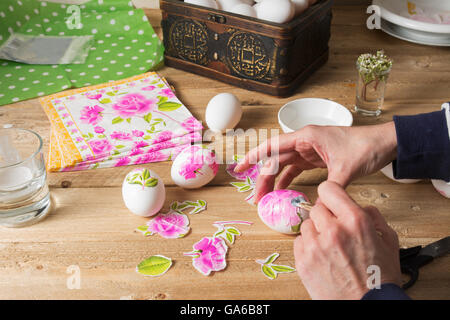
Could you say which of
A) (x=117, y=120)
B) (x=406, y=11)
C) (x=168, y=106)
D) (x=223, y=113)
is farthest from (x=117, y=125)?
(x=406, y=11)

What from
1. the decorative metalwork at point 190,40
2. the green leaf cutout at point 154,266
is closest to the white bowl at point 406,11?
the decorative metalwork at point 190,40

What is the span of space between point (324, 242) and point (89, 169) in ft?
1.93

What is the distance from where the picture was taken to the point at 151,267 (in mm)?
840

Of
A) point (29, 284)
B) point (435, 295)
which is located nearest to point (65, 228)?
point (29, 284)

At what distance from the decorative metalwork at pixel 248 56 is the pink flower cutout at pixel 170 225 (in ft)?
1.75

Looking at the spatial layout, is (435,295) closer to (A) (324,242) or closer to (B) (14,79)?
(A) (324,242)

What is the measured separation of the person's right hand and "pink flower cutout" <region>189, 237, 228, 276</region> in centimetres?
14

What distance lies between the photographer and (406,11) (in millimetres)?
1646

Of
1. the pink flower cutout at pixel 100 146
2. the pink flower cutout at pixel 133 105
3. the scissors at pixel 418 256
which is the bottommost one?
the scissors at pixel 418 256

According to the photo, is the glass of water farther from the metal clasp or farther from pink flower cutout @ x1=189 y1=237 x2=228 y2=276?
the metal clasp

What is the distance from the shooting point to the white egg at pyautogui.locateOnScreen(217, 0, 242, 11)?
133 centimetres

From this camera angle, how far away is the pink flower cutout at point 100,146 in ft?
3.61

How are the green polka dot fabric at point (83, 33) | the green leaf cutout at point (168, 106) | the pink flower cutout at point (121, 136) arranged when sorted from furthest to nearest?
the green polka dot fabric at point (83, 33), the green leaf cutout at point (168, 106), the pink flower cutout at point (121, 136)

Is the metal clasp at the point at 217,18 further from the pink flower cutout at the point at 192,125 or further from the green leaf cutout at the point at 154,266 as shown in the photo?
the green leaf cutout at the point at 154,266
